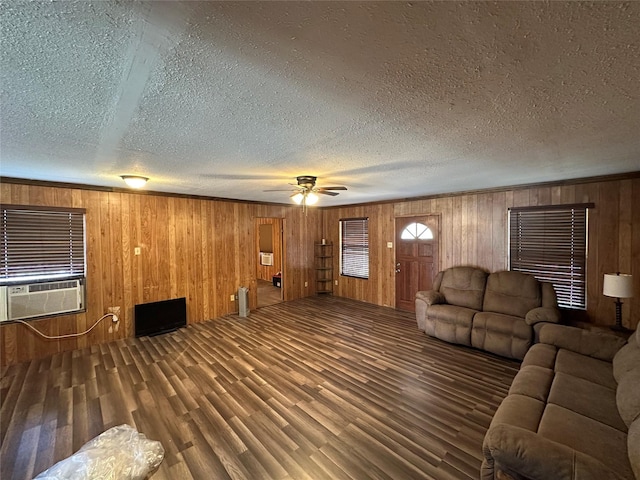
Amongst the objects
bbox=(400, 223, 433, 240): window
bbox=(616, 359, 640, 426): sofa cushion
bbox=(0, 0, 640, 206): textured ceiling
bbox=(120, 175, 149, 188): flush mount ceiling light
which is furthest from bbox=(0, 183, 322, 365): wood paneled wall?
bbox=(616, 359, 640, 426): sofa cushion

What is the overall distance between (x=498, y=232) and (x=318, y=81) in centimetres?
425

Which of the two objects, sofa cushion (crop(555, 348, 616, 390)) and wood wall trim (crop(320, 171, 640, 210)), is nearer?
sofa cushion (crop(555, 348, 616, 390))

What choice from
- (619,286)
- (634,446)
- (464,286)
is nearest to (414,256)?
(464,286)

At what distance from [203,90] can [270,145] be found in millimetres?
821

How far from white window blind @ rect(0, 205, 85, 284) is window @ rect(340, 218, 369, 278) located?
5035 millimetres

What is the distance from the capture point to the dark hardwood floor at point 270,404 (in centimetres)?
192

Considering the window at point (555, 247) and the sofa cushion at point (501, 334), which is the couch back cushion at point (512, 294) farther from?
the window at point (555, 247)

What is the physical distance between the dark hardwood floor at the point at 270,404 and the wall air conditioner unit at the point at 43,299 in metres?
0.63

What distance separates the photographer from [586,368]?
229cm

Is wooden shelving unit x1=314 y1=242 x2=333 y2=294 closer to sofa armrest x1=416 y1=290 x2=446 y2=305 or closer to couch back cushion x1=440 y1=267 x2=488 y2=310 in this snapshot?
sofa armrest x1=416 y1=290 x2=446 y2=305

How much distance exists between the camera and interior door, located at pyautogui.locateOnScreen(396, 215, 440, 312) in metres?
5.13

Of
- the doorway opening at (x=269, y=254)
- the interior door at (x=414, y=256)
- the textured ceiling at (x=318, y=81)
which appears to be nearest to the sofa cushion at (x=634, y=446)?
the textured ceiling at (x=318, y=81)

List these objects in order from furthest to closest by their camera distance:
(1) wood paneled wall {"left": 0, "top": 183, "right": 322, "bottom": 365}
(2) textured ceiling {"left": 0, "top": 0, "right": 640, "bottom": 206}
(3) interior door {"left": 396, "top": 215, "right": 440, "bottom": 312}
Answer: (3) interior door {"left": 396, "top": 215, "right": 440, "bottom": 312} < (1) wood paneled wall {"left": 0, "top": 183, "right": 322, "bottom": 365} < (2) textured ceiling {"left": 0, "top": 0, "right": 640, "bottom": 206}

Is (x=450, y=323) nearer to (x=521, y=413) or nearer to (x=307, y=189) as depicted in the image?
(x=521, y=413)
